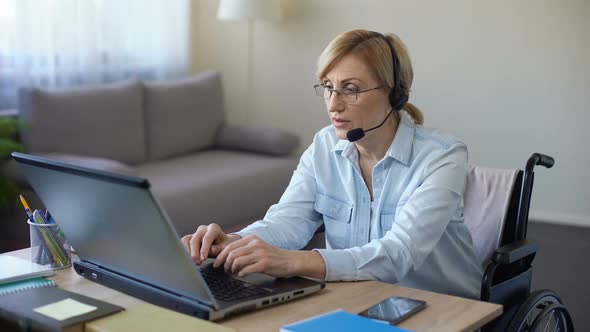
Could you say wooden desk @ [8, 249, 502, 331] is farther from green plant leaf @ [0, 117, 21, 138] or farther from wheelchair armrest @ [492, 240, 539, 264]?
green plant leaf @ [0, 117, 21, 138]

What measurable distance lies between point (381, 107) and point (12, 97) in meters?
2.72

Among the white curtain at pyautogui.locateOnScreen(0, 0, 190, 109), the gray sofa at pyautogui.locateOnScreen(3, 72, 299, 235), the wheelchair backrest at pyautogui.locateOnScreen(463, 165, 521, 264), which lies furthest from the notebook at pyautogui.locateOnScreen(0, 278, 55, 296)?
the white curtain at pyautogui.locateOnScreen(0, 0, 190, 109)

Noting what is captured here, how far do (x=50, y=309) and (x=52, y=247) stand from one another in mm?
311

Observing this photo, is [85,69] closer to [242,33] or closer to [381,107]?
[242,33]

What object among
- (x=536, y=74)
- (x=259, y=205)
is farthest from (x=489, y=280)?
(x=536, y=74)

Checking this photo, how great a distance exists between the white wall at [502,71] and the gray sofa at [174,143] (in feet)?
2.28

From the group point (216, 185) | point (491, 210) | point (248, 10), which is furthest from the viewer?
point (248, 10)

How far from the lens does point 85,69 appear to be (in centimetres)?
446

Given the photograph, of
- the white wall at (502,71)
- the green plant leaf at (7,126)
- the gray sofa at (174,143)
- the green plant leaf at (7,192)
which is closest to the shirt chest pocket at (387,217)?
the gray sofa at (174,143)

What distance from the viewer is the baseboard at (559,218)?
14.5 feet

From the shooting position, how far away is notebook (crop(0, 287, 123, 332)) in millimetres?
1250

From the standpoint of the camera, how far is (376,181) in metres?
1.90

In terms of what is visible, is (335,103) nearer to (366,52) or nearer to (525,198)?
(366,52)

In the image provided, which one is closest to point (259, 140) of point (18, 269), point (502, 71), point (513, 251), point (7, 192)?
point (502, 71)
